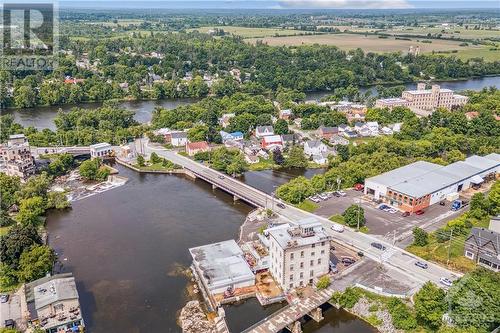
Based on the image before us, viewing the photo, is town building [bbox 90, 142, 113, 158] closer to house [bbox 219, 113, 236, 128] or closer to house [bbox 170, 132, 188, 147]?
house [bbox 170, 132, 188, 147]

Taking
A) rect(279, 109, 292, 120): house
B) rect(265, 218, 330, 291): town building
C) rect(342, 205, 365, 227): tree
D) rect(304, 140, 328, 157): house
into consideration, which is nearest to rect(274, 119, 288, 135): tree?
rect(304, 140, 328, 157): house

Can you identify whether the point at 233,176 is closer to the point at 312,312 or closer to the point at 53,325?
the point at 312,312

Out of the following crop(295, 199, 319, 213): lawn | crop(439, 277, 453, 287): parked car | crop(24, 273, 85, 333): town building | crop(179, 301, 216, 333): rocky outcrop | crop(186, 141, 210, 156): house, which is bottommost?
crop(179, 301, 216, 333): rocky outcrop

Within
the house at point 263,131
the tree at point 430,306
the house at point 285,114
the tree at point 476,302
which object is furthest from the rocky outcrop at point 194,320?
the house at point 285,114

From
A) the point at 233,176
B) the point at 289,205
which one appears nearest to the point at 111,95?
the point at 233,176

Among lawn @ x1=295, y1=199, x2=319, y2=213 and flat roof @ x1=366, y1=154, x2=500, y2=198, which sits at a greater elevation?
flat roof @ x1=366, y1=154, x2=500, y2=198

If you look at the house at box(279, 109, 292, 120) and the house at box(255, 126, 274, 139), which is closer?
the house at box(255, 126, 274, 139)

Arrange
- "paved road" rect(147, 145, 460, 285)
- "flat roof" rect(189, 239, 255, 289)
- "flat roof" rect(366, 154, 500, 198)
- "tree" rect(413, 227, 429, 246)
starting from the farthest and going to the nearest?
1. "flat roof" rect(366, 154, 500, 198)
2. "tree" rect(413, 227, 429, 246)
3. "paved road" rect(147, 145, 460, 285)
4. "flat roof" rect(189, 239, 255, 289)
